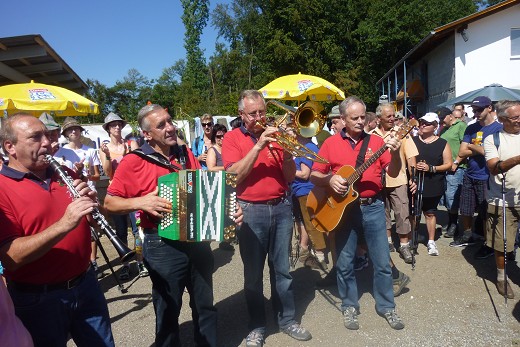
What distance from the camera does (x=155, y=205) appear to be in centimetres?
265

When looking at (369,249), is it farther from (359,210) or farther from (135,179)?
(135,179)

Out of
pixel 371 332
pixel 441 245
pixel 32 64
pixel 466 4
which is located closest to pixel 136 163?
pixel 371 332

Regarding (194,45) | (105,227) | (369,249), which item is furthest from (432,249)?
(194,45)

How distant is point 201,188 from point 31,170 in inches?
42.0

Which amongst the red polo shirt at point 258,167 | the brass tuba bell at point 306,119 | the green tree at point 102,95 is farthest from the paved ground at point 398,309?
the green tree at point 102,95

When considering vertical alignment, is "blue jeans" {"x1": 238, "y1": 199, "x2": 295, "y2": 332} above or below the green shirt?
below

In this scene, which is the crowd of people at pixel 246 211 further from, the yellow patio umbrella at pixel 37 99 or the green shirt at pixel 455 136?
the yellow patio umbrella at pixel 37 99

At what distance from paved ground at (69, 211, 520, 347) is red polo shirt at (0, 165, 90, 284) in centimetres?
177

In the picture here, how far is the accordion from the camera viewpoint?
2.66 meters

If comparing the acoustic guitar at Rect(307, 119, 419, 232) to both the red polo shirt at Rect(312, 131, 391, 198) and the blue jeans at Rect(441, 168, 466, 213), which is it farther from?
the blue jeans at Rect(441, 168, 466, 213)

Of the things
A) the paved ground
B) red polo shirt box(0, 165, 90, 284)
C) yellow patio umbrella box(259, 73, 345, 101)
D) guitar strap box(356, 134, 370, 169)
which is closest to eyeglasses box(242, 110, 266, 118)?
guitar strap box(356, 134, 370, 169)

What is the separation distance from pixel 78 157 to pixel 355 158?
4051mm

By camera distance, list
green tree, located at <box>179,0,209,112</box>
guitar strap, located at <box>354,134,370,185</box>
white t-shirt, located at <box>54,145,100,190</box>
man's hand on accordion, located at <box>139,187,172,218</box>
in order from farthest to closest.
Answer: green tree, located at <box>179,0,209,112</box> < white t-shirt, located at <box>54,145,100,190</box> < guitar strap, located at <box>354,134,370,185</box> < man's hand on accordion, located at <box>139,187,172,218</box>

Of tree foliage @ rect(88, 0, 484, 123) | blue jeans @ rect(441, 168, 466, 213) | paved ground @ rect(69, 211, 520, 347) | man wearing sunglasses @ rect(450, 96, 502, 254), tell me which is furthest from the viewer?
tree foliage @ rect(88, 0, 484, 123)
